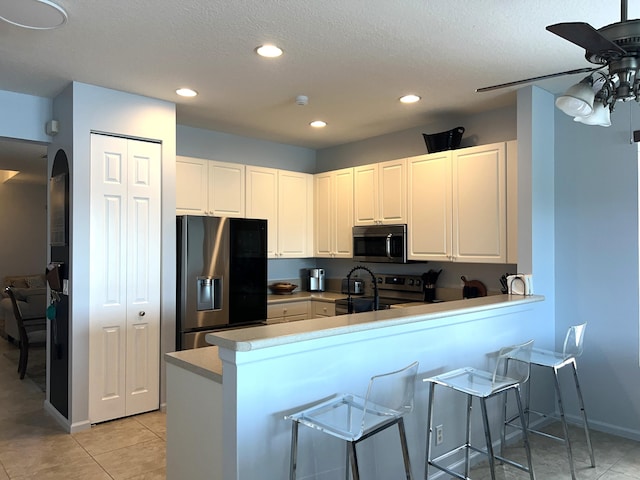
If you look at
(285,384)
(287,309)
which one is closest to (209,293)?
(287,309)

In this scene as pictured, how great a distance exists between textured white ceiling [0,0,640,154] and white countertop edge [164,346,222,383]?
171 cm

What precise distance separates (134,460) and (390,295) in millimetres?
2816

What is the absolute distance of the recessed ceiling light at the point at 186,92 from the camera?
3578 mm

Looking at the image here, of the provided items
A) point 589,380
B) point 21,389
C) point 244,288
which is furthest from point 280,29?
point 21,389

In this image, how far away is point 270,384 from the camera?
1.92m

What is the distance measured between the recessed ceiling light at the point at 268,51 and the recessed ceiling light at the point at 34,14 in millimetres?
1035

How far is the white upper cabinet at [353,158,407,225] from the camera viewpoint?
4.49 metres

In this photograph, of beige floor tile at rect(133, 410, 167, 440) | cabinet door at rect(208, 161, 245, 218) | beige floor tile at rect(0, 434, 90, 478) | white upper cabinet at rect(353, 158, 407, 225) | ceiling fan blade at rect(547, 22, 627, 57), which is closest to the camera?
ceiling fan blade at rect(547, 22, 627, 57)

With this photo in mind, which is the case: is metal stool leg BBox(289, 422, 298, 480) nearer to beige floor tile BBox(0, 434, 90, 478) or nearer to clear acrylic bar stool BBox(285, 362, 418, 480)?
clear acrylic bar stool BBox(285, 362, 418, 480)

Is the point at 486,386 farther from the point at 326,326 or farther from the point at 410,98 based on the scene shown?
the point at 410,98

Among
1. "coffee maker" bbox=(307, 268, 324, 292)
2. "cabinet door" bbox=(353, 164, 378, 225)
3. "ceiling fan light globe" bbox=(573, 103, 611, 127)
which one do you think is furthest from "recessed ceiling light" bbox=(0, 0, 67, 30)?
"coffee maker" bbox=(307, 268, 324, 292)

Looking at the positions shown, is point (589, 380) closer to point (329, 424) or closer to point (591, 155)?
point (591, 155)

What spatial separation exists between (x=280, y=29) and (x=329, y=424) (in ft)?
6.64

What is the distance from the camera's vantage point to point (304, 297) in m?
5.06
